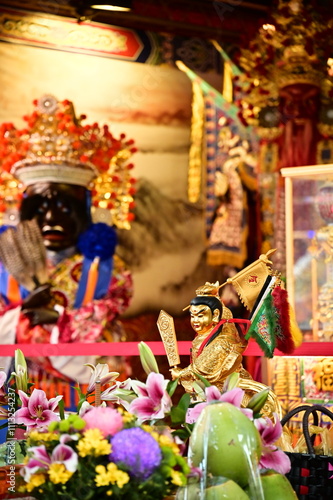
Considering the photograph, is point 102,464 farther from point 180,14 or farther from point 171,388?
point 180,14

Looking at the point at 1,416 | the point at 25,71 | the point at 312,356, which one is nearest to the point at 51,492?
the point at 1,416

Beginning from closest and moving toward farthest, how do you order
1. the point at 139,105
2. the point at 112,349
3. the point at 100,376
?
1. the point at 100,376
2. the point at 112,349
3. the point at 139,105

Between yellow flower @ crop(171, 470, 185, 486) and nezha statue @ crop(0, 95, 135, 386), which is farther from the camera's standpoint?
nezha statue @ crop(0, 95, 135, 386)

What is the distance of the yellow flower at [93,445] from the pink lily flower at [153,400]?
0.60ft

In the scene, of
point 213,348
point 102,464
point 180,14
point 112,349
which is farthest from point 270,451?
point 180,14

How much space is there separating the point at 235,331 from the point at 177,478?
1219 mm

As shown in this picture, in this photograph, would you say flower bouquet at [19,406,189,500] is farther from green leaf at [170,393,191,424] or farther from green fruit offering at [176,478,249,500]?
green leaf at [170,393,191,424]

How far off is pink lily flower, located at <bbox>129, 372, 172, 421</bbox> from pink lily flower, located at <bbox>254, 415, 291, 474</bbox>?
132 millimetres

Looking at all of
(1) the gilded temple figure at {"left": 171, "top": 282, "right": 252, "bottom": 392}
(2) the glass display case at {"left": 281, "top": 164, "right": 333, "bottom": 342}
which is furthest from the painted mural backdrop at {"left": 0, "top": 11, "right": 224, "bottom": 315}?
(1) the gilded temple figure at {"left": 171, "top": 282, "right": 252, "bottom": 392}

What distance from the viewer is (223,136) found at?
5777 millimetres

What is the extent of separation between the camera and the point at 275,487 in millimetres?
1086

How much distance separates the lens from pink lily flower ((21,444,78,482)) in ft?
3.18

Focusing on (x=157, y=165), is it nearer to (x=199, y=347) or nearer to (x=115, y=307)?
(x=115, y=307)

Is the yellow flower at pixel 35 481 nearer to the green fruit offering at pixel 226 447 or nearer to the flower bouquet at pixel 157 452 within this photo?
the flower bouquet at pixel 157 452
